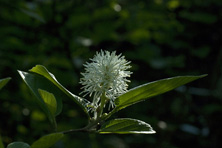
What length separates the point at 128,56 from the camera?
2.90 meters

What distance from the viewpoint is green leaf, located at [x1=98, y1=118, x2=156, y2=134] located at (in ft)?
3.08

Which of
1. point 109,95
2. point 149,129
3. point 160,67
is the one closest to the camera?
point 149,129

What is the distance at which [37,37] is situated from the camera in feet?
8.61

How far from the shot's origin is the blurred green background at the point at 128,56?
2.57 meters

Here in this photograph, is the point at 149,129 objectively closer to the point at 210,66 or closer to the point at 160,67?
the point at 160,67

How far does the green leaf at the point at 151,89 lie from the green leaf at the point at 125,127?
75mm

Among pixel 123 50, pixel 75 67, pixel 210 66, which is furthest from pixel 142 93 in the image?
pixel 210 66

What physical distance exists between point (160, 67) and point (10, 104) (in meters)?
1.29

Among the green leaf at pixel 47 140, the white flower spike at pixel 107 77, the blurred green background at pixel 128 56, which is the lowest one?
the green leaf at pixel 47 140

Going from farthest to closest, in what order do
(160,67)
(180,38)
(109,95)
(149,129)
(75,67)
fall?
(180,38)
(160,67)
(75,67)
(109,95)
(149,129)

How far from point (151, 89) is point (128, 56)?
6.37 ft

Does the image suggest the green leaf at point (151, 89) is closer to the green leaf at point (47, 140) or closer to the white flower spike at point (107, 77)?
the white flower spike at point (107, 77)

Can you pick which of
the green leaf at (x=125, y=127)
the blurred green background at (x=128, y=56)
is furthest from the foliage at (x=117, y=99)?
the blurred green background at (x=128, y=56)


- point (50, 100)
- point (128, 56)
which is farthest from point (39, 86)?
point (128, 56)
